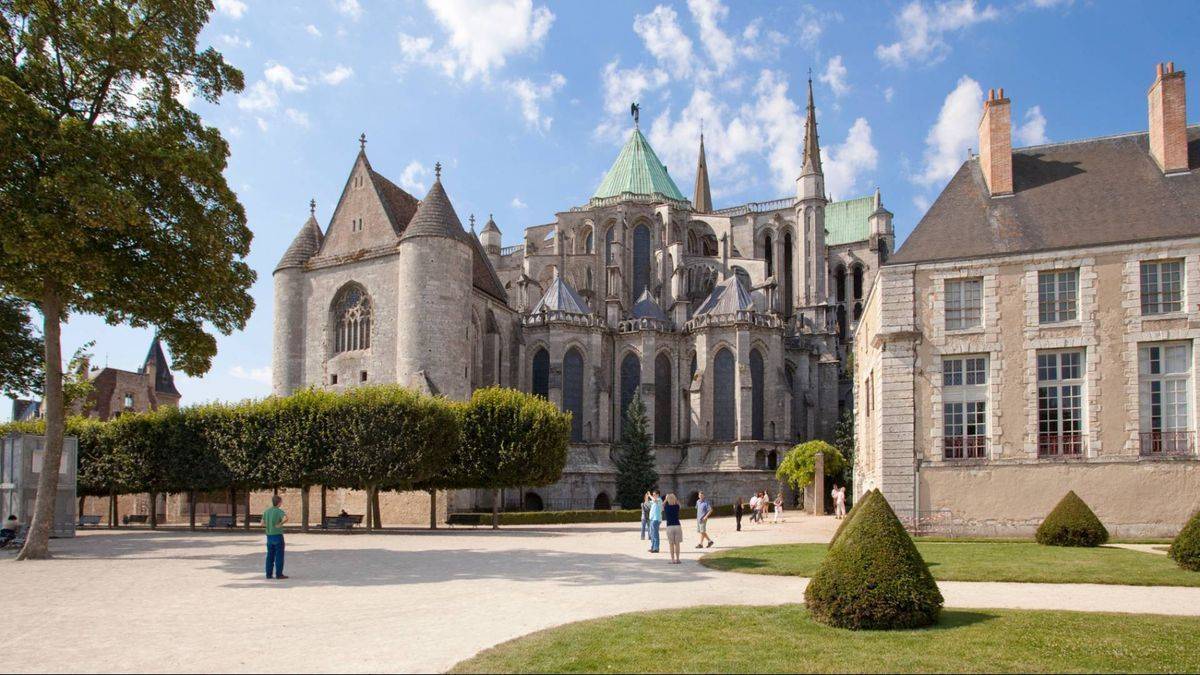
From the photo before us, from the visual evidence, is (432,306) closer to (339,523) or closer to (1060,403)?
(339,523)

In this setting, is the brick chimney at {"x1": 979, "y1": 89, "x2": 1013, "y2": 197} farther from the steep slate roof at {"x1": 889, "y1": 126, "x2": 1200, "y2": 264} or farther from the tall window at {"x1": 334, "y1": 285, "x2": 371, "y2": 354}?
the tall window at {"x1": 334, "y1": 285, "x2": 371, "y2": 354}

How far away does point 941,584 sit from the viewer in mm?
15234

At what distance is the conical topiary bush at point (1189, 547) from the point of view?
15.9m

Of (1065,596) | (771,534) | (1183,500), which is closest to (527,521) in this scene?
(771,534)

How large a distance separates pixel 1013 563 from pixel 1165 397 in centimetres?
916

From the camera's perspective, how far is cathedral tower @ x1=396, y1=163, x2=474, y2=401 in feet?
138

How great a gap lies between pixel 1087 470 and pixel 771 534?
9146 mm

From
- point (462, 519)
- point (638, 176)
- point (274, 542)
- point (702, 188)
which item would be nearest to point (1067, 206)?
point (274, 542)

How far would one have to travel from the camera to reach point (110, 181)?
64.8 ft

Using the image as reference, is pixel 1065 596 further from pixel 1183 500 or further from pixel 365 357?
pixel 365 357

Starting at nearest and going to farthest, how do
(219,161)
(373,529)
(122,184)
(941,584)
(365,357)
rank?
(941,584)
(122,184)
(219,161)
(373,529)
(365,357)

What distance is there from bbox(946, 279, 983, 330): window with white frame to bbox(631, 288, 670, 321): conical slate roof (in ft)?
104

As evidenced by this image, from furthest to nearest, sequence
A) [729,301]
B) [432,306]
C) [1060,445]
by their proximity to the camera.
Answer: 1. [729,301]
2. [432,306]
3. [1060,445]

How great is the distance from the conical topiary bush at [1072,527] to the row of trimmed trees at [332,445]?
701 inches
